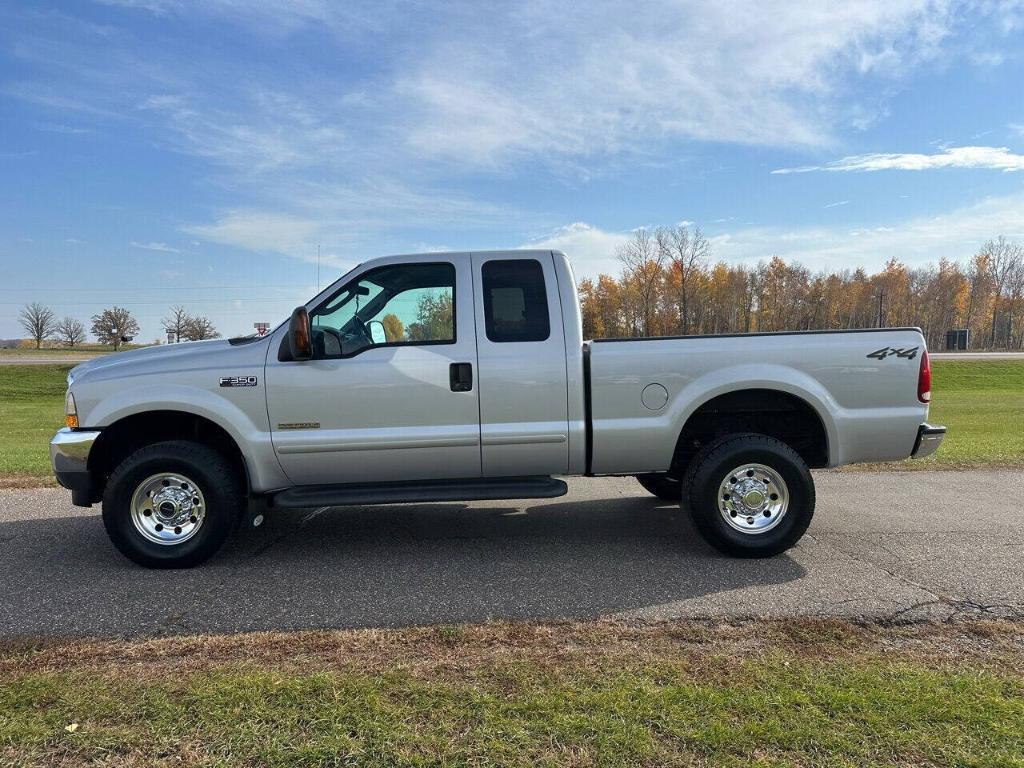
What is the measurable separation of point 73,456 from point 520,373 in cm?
314

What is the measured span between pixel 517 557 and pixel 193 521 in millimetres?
2316

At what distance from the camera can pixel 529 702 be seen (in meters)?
2.65

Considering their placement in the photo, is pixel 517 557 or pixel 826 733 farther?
pixel 517 557

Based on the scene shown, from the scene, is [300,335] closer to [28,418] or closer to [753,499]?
[753,499]

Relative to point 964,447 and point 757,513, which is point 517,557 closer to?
point 757,513

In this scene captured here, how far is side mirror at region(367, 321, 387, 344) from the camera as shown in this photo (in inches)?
181

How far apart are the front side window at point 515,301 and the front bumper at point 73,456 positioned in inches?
114

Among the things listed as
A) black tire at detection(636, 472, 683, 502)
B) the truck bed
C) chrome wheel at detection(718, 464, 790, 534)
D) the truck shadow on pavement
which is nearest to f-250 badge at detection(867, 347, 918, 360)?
the truck bed

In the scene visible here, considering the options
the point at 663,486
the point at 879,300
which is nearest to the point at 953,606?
the point at 663,486

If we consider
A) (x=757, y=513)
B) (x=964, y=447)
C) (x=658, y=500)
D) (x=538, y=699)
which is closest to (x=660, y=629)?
(x=538, y=699)

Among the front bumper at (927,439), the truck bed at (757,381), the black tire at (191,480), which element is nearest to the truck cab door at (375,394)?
the black tire at (191,480)

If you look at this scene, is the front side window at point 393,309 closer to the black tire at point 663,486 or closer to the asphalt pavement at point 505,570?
the asphalt pavement at point 505,570

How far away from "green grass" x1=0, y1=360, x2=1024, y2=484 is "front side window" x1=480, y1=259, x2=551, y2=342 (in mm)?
5845

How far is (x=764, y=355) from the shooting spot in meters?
4.62
